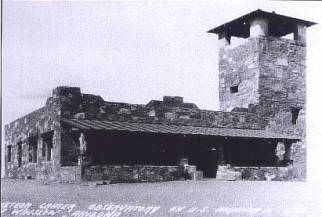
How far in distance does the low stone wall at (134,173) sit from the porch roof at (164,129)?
1272 mm

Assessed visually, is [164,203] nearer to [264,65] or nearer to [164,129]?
[164,129]

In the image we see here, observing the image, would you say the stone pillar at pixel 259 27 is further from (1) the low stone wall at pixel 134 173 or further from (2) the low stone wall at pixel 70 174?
(2) the low stone wall at pixel 70 174

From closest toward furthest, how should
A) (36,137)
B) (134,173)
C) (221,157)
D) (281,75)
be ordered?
(134,173)
(221,157)
(36,137)
(281,75)

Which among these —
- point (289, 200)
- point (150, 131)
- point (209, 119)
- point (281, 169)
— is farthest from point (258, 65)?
point (289, 200)

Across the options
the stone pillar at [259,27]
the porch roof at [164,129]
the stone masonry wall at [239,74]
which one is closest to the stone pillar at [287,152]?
the porch roof at [164,129]

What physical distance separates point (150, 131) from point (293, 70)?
760cm

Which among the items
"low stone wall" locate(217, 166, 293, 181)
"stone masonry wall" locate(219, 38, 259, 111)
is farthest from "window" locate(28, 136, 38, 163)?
"stone masonry wall" locate(219, 38, 259, 111)

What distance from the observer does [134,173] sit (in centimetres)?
1469

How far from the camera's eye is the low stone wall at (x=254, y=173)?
15.6 m

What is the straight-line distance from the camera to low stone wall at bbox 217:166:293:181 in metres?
15.6

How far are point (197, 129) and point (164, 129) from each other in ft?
4.65

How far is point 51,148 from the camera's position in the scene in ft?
57.7

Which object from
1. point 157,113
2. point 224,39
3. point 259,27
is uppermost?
point 259,27

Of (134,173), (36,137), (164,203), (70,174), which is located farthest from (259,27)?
(164,203)
